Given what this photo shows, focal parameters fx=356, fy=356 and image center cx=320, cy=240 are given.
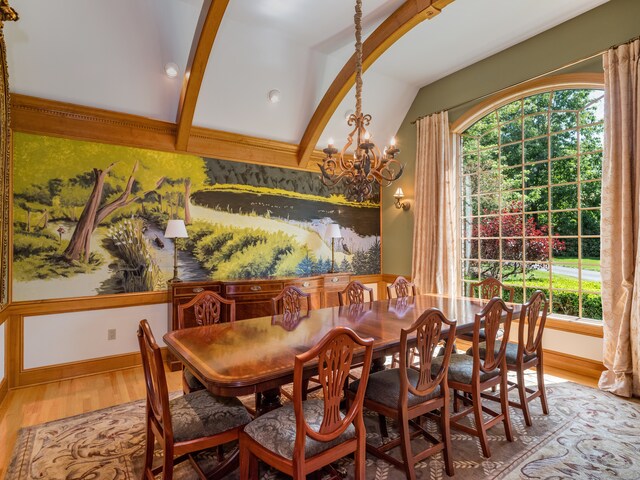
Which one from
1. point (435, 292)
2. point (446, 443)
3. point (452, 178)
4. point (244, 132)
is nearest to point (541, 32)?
point (452, 178)

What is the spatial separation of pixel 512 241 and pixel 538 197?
62cm

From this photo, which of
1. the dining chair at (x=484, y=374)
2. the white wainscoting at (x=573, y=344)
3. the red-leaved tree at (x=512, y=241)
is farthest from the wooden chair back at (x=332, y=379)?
the red-leaved tree at (x=512, y=241)

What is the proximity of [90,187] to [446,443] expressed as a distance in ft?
13.3

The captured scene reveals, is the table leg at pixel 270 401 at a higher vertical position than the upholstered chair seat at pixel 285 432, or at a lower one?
lower

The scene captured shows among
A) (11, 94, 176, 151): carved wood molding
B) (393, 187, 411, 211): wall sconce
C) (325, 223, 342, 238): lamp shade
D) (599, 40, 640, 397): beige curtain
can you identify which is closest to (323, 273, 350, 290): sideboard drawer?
(325, 223, 342, 238): lamp shade

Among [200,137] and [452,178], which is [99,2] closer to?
[200,137]

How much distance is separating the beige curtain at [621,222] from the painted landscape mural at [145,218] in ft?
11.3

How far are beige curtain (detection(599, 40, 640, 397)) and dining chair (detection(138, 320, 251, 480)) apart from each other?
3467 millimetres

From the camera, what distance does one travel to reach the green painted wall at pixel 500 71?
355 centimetres

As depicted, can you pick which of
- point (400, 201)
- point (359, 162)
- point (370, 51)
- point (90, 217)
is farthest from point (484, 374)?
point (90, 217)

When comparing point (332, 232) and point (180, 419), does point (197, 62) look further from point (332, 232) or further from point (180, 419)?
point (180, 419)

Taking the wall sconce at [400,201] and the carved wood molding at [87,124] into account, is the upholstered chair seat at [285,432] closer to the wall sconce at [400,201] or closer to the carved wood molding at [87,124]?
the carved wood molding at [87,124]

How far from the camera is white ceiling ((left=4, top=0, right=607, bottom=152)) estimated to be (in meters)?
3.34

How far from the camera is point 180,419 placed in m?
1.86
